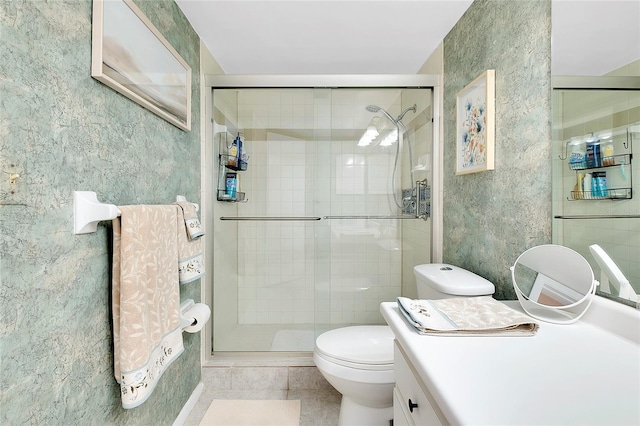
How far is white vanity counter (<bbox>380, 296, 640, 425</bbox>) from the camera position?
1.79 ft

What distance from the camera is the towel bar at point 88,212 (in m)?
0.89

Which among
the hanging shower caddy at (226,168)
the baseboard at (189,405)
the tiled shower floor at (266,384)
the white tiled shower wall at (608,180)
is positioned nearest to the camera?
the white tiled shower wall at (608,180)

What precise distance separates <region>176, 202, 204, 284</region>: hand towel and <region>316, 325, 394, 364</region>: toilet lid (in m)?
0.71

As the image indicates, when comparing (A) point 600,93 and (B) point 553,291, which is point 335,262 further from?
(A) point 600,93

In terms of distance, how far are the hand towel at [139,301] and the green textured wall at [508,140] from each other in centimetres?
142

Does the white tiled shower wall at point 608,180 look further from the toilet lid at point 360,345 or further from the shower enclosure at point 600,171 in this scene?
the toilet lid at point 360,345

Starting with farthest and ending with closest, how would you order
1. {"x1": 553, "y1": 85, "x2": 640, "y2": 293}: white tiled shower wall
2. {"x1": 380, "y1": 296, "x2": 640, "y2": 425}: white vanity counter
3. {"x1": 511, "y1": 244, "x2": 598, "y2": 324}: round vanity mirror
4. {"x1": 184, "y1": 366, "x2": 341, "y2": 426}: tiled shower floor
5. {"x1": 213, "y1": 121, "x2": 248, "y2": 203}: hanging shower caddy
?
{"x1": 213, "y1": 121, "x2": 248, "y2": 203}: hanging shower caddy → {"x1": 184, "y1": 366, "x2": 341, "y2": 426}: tiled shower floor → {"x1": 511, "y1": 244, "x2": 598, "y2": 324}: round vanity mirror → {"x1": 553, "y1": 85, "x2": 640, "y2": 293}: white tiled shower wall → {"x1": 380, "y1": 296, "x2": 640, "y2": 425}: white vanity counter

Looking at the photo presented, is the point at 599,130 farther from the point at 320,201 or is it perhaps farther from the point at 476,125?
the point at 320,201

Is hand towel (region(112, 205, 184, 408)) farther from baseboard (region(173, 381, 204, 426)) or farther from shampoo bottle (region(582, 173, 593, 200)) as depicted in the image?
shampoo bottle (region(582, 173, 593, 200))

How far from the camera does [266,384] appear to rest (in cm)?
195

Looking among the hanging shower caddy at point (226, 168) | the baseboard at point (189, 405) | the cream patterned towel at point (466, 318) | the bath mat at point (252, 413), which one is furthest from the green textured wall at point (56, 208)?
the cream patterned towel at point (466, 318)

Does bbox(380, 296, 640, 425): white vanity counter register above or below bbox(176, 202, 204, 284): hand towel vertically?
below

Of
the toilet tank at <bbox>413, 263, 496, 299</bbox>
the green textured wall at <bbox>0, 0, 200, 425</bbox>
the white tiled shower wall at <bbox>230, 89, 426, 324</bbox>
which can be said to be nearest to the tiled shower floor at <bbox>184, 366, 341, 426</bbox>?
the white tiled shower wall at <bbox>230, 89, 426, 324</bbox>

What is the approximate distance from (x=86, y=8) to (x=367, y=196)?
1675 mm
